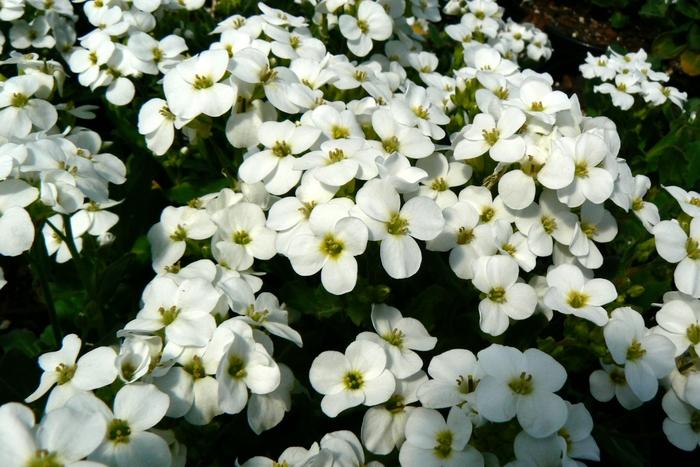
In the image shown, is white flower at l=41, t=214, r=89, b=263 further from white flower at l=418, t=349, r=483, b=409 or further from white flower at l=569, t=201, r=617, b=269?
white flower at l=569, t=201, r=617, b=269

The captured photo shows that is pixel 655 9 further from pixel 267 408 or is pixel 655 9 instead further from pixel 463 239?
pixel 267 408

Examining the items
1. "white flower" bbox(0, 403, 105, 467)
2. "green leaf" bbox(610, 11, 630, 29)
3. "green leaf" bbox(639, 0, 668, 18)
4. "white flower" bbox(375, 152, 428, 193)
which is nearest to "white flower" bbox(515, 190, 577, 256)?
Answer: "white flower" bbox(375, 152, 428, 193)

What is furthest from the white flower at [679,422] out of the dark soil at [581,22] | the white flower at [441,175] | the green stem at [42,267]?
the dark soil at [581,22]

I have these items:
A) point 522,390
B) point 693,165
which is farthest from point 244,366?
point 693,165

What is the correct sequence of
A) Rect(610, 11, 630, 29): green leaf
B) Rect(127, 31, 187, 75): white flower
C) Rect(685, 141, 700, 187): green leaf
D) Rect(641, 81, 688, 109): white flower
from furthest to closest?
Rect(610, 11, 630, 29): green leaf < Rect(641, 81, 688, 109): white flower < Rect(685, 141, 700, 187): green leaf < Rect(127, 31, 187, 75): white flower

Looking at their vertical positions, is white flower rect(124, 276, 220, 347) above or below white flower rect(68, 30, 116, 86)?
above

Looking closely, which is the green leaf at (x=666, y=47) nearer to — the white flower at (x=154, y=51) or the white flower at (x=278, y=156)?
the white flower at (x=154, y=51)
